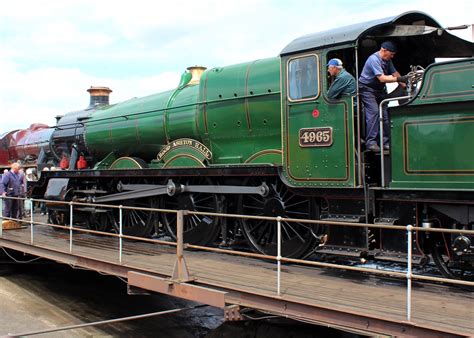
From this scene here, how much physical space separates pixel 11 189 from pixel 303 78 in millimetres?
8627

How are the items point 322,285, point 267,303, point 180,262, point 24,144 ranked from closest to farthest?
point 267,303, point 322,285, point 180,262, point 24,144

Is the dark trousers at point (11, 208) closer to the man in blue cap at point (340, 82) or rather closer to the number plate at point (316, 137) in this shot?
the number plate at point (316, 137)

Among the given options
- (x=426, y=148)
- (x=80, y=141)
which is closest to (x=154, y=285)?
(x=426, y=148)

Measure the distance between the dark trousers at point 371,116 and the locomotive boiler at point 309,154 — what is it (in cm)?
14

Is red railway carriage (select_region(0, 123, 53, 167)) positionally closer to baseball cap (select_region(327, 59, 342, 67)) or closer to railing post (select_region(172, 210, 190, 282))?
railing post (select_region(172, 210, 190, 282))

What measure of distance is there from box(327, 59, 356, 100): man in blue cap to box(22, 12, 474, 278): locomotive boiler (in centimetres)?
12

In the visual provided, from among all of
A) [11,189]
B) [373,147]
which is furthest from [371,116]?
[11,189]

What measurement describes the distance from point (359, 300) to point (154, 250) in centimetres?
448

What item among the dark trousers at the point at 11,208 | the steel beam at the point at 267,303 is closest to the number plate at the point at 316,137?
the steel beam at the point at 267,303

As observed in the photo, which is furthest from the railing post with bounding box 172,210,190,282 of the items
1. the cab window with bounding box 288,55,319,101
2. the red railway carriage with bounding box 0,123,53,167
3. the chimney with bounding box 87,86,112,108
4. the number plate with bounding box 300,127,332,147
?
the red railway carriage with bounding box 0,123,53,167

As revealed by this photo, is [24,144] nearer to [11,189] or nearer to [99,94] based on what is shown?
[99,94]

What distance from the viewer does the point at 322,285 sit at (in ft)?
18.9

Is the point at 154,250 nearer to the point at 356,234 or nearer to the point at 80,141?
the point at 356,234

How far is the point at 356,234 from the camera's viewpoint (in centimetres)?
628
